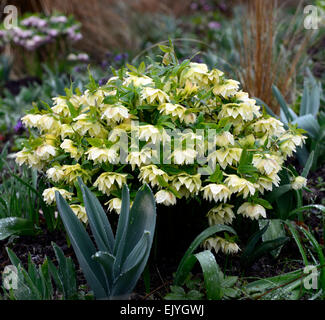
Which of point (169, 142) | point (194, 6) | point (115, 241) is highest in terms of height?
point (194, 6)

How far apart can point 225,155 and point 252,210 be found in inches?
8.7

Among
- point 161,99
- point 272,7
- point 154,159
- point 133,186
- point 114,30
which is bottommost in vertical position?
point 133,186

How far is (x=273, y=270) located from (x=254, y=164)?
1.75 feet

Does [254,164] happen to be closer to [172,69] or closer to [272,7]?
[172,69]

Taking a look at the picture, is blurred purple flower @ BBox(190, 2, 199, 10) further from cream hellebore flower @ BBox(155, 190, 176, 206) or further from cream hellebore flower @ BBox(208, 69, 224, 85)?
cream hellebore flower @ BBox(155, 190, 176, 206)

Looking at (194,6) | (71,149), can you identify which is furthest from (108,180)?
(194,6)

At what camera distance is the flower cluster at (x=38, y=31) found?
4.36 m

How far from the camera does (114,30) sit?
5.37m

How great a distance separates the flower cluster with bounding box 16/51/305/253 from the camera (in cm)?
152

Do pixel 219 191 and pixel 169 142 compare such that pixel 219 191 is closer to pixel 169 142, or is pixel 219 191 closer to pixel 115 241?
pixel 169 142

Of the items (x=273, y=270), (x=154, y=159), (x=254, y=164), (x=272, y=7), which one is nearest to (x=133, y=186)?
(x=154, y=159)

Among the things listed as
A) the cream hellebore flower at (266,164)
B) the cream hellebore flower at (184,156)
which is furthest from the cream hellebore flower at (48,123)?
the cream hellebore flower at (266,164)

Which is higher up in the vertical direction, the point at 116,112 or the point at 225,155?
the point at 116,112

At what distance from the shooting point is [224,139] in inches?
61.7
